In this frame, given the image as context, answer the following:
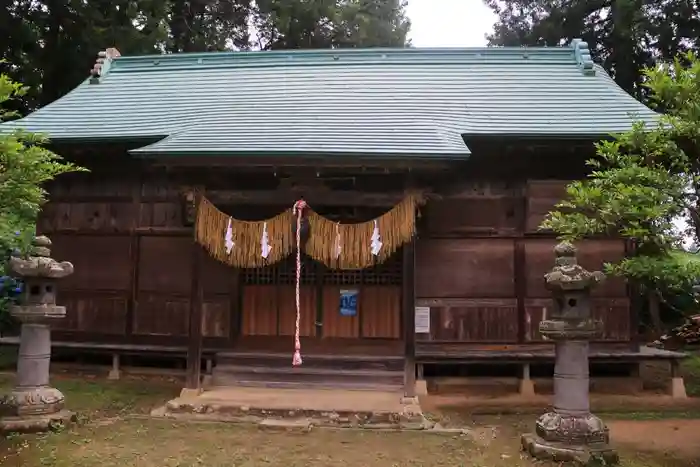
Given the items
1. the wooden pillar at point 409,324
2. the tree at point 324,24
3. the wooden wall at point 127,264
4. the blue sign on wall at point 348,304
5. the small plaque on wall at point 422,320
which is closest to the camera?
the wooden pillar at point 409,324

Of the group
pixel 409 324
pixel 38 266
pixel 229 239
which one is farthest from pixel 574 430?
pixel 38 266

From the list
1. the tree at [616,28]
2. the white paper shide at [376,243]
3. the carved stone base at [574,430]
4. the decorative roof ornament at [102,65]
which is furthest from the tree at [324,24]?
the carved stone base at [574,430]

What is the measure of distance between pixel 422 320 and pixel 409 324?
1.52 metres

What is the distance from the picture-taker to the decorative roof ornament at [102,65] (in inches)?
622

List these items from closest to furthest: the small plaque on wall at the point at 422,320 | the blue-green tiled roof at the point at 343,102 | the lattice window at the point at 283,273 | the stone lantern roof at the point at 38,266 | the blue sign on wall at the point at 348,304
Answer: the stone lantern roof at the point at 38,266 < the blue-green tiled roof at the point at 343,102 < the small plaque on wall at the point at 422,320 < the blue sign on wall at the point at 348,304 < the lattice window at the point at 283,273

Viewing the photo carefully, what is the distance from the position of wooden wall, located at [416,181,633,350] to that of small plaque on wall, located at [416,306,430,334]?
0.10 meters

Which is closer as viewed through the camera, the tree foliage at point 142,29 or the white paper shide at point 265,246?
the white paper shide at point 265,246

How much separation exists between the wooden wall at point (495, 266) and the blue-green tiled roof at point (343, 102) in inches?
59.0

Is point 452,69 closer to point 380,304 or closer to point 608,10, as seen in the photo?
point 380,304

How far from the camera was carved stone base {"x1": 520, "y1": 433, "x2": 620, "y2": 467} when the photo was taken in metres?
7.05

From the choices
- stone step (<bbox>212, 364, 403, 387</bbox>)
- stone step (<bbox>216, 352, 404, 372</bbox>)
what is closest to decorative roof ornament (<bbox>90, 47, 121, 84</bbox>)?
stone step (<bbox>216, 352, 404, 372</bbox>)

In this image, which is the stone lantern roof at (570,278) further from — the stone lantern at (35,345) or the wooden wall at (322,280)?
the stone lantern at (35,345)

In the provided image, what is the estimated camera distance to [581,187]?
721cm

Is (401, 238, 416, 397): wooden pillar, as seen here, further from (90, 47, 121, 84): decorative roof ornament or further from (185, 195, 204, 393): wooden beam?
(90, 47, 121, 84): decorative roof ornament
